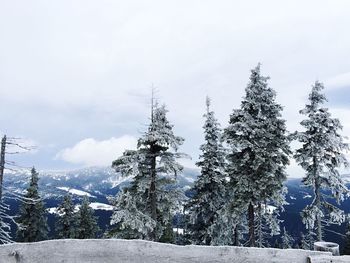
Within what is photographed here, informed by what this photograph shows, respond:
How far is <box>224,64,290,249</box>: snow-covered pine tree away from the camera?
68.3ft

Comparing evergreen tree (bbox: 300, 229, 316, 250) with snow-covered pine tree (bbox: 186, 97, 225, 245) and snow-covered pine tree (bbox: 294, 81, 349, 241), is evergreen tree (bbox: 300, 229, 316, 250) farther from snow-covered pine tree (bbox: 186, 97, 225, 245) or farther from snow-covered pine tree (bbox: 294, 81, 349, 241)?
snow-covered pine tree (bbox: 186, 97, 225, 245)

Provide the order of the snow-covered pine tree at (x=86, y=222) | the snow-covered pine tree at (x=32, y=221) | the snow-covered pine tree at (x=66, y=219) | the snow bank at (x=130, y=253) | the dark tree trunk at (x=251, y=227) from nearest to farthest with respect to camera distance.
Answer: the snow bank at (x=130, y=253) → the dark tree trunk at (x=251, y=227) → the snow-covered pine tree at (x=32, y=221) → the snow-covered pine tree at (x=66, y=219) → the snow-covered pine tree at (x=86, y=222)

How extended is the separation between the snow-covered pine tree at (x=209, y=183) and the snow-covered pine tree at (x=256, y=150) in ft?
12.7

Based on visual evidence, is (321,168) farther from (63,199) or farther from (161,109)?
(63,199)

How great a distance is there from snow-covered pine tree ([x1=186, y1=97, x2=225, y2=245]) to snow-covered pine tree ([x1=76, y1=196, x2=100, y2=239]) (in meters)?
21.0

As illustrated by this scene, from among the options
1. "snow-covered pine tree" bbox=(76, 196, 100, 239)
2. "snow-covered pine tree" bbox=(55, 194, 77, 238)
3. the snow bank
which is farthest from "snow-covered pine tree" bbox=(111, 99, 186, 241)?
"snow-covered pine tree" bbox=(76, 196, 100, 239)

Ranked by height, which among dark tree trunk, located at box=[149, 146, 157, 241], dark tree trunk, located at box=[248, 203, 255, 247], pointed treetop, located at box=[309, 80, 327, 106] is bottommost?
dark tree trunk, located at box=[248, 203, 255, 247]

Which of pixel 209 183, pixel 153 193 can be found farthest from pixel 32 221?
pixel 153 193

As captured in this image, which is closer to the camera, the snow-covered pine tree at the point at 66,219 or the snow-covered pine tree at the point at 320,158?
the snow-covered pine tree at the point at 320,158

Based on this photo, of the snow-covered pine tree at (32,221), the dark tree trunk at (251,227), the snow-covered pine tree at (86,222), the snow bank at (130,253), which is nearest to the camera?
the snow bank at (130,253)

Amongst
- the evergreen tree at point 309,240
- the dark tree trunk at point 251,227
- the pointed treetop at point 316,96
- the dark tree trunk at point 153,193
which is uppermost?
the pointed treetop at point 316,96

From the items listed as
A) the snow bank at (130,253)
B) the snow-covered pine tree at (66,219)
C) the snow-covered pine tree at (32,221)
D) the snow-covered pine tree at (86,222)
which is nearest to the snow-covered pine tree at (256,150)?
the snow bank at (130,253)

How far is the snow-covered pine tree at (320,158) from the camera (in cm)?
2161

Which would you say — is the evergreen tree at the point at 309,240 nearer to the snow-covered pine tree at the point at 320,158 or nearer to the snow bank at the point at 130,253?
the snow-covered pine tree at the point at 320,158
